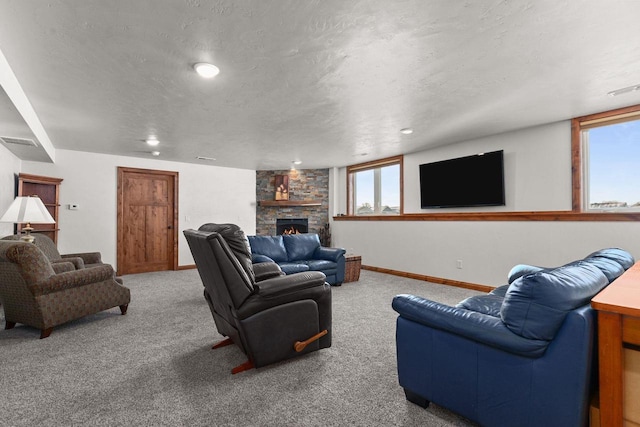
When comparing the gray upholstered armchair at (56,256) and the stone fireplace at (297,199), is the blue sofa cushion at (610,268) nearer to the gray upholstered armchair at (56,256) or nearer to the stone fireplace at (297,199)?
the gray upholstered armchair at (56,256)

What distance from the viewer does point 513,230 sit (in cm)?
431

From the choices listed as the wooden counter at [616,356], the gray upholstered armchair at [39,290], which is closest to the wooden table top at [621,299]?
the wooden counter at [616,356]

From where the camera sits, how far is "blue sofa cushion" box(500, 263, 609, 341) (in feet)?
4.25

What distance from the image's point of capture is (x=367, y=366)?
7.37ft

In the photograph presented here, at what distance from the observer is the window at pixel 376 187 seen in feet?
20.4

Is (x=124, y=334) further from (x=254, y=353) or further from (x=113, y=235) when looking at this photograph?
(x=113, y=235)

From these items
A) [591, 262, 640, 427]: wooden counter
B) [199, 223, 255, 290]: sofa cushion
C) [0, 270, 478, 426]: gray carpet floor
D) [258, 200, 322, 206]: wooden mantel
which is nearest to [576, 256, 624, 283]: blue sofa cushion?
[591, 262, 640, 427]: wooden counter

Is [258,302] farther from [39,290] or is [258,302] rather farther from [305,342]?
[39,290]

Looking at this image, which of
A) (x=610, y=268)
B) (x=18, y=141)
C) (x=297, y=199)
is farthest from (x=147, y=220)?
(x=610, y=268)

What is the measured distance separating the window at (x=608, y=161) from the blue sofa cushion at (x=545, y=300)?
9.96ft

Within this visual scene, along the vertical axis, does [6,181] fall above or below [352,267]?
above

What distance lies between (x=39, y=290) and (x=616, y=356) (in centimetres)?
393

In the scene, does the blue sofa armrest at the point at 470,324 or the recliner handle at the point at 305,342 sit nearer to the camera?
the blue sofa armrest at the point at 470,324

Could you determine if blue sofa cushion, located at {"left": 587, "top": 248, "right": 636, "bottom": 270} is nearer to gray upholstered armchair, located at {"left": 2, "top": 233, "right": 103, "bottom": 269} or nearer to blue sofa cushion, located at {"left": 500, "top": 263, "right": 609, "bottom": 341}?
blue sofa cushion, located at {"left": 500, "top": 263, "right": 609, "bottom": 341}
